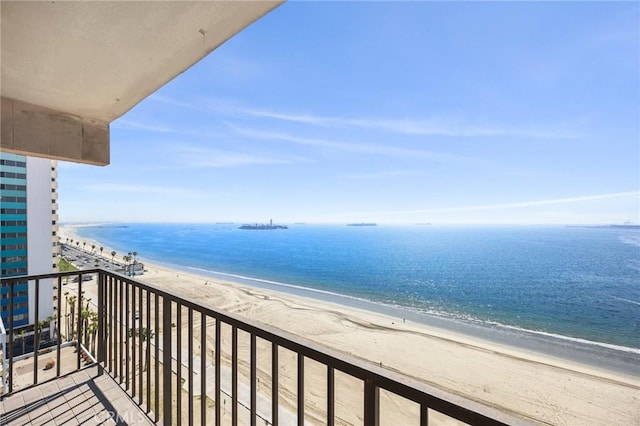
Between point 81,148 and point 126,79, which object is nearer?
point 126,79

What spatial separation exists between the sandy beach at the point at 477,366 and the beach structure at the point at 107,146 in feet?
12.3

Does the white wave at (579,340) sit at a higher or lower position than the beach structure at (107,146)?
lower

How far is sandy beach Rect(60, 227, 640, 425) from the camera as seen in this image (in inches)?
374

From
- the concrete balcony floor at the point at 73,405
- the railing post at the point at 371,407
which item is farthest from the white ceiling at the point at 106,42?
the concrete balcony floor at the point at 73,405

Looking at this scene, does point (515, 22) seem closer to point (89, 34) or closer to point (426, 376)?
point (426, 376)

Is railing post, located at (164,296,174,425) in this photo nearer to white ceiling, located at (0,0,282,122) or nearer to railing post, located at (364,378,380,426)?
railing post, located at (364,378,380,426)

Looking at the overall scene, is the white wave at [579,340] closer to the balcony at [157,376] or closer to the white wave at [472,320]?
the white wave at [472,320]

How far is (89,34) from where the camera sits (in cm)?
148

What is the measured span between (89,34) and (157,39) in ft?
1.09

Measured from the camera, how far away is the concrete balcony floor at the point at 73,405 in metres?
1.76

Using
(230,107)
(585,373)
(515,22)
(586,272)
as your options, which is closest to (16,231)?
(230,107)

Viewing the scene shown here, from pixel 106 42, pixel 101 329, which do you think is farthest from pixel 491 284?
pixel 106 42

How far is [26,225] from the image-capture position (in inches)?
677

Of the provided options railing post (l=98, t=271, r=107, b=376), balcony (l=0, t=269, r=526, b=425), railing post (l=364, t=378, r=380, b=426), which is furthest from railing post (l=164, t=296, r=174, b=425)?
railing post (l=364, t=378, r=380, b=426)
